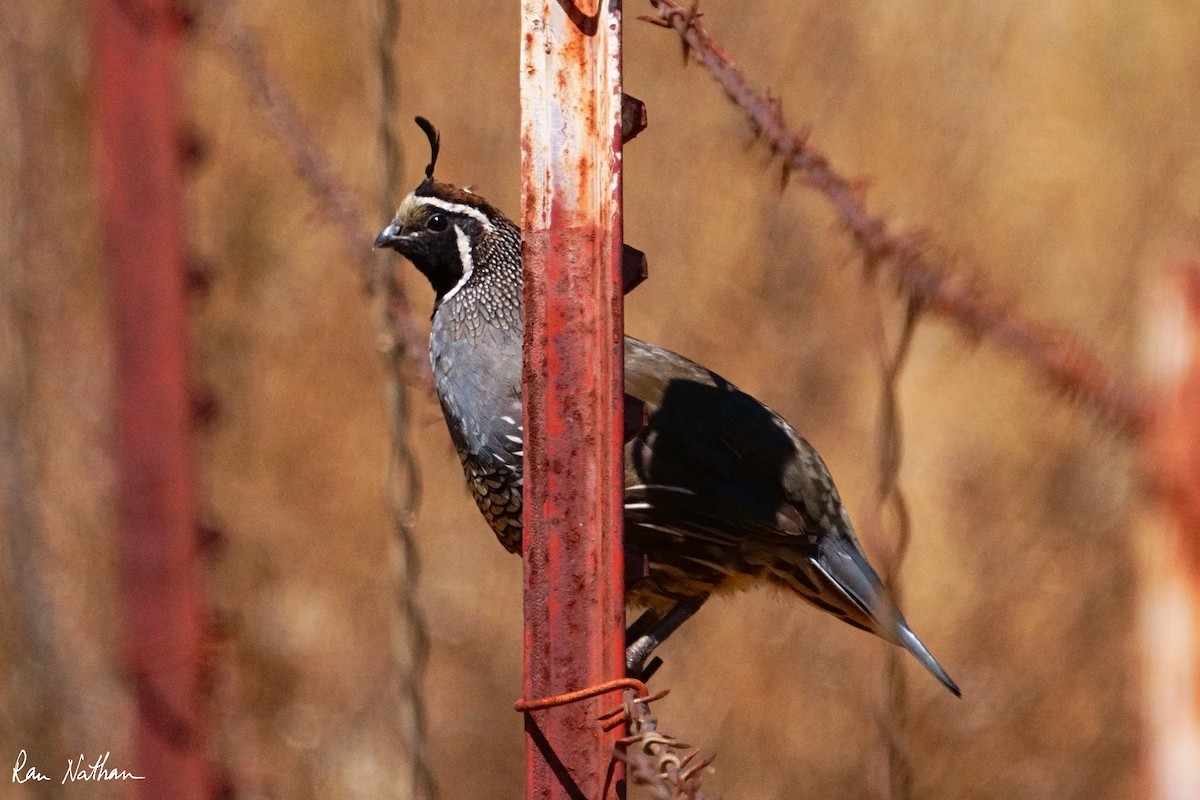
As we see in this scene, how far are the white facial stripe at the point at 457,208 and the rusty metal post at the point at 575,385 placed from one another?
4.44 feet

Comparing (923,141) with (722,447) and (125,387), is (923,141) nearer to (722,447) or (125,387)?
(722,447)

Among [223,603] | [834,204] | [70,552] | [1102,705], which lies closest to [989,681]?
[1102,705]

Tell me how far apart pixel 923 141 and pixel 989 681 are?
206cm

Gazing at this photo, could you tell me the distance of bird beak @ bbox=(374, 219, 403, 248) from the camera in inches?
131

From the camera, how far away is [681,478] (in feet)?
10.4

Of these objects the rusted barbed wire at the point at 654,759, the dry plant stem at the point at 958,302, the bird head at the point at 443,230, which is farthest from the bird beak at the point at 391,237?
the rusted barbed wire at the point at 654,759

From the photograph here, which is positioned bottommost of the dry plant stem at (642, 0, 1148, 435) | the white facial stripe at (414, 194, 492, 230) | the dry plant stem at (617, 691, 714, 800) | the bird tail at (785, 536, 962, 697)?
the dry plant stem at (617, 691, 714, 800)

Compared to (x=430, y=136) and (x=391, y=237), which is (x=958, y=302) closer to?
(x=430, y=136)

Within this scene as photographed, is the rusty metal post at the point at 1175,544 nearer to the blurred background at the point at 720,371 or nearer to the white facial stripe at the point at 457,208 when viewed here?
the white facial stripe at the point at 457,208

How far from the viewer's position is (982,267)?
6.33m

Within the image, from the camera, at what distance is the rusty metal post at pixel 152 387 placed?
3.04m

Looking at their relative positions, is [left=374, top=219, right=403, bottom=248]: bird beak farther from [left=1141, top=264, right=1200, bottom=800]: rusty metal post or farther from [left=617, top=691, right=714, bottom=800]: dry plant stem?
[left=1141, top=264, right=1200, bottom=800]: rusty metal post

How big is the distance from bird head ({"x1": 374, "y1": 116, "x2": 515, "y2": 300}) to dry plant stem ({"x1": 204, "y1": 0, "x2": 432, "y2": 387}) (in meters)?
0.09

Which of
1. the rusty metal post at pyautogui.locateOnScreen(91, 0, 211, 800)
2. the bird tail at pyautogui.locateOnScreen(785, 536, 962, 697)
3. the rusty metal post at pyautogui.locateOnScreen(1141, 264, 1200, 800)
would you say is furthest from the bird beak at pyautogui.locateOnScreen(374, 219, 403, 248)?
the rusty metal post at pyautogui.locateOnScreen(1141, 264, 1200, 800)
